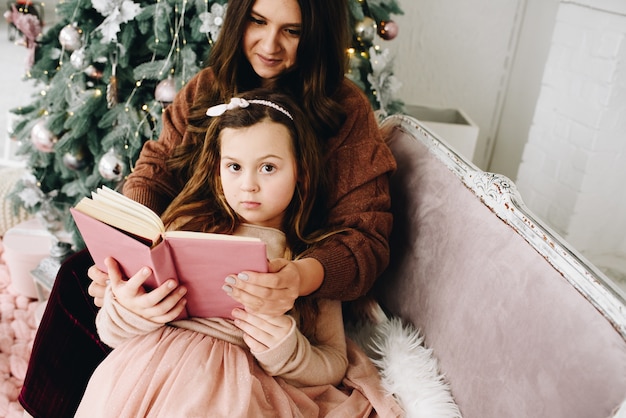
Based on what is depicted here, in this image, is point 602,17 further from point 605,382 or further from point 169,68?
point 605,382

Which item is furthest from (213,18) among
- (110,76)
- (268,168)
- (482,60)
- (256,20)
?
(482,60)

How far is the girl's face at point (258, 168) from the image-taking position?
3.73ft

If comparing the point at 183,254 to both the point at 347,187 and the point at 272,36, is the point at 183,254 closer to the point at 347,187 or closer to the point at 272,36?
the point at 347,187

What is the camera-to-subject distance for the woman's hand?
3.26 ft

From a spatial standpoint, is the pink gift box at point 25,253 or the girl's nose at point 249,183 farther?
the pink gift box at point 25,253

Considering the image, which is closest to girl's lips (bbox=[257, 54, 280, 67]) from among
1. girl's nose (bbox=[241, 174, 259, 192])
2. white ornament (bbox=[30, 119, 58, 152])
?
girl's nose (bbox=[241, 174, 259, 192])

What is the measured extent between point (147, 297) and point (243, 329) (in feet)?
0.63

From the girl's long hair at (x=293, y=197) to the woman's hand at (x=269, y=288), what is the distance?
0.55ft

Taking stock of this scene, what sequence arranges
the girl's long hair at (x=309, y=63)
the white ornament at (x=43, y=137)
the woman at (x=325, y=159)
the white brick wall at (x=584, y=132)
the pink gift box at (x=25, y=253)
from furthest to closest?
the pink gift box at (x=25, y=253)
the white brick wall at (x=584, y=132)
the white ornament at (x=43, y=137)
the girl's long hair at (x=309, y=63)
the woman at (x=325, y=159)

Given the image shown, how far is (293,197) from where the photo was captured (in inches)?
51.0

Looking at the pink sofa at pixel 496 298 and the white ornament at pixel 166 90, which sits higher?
the white ornament at pixel 166 90

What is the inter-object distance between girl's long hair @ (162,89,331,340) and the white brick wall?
146 cm

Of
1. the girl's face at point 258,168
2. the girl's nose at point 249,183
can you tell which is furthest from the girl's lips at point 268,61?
the girl's nose at point 249,183

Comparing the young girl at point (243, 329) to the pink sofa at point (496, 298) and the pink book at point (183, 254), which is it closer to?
the pink book at point (183, 254)
